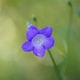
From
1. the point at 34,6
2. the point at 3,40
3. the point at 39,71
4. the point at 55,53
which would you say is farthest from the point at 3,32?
the point at 55,53

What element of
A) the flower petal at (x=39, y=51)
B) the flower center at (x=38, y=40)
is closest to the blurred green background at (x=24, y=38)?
the flower center at (x=38, y=40)

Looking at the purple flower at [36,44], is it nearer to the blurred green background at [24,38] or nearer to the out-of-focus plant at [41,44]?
the out-of-focus plant at [41,44]

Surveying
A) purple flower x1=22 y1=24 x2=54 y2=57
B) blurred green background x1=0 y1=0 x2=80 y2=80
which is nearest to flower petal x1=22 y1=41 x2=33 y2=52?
purple flower x1=22 y1=24 x2=54 y2=57

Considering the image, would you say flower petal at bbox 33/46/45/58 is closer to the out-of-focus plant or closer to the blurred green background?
the out-of-focus plant

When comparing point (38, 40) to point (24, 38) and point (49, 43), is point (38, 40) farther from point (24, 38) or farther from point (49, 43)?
point (24, 38)

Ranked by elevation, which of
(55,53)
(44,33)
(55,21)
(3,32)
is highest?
(3,32)

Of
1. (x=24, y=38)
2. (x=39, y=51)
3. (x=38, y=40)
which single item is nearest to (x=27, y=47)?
(x=39, y=51)

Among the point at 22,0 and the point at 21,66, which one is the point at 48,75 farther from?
the point at 22,0
